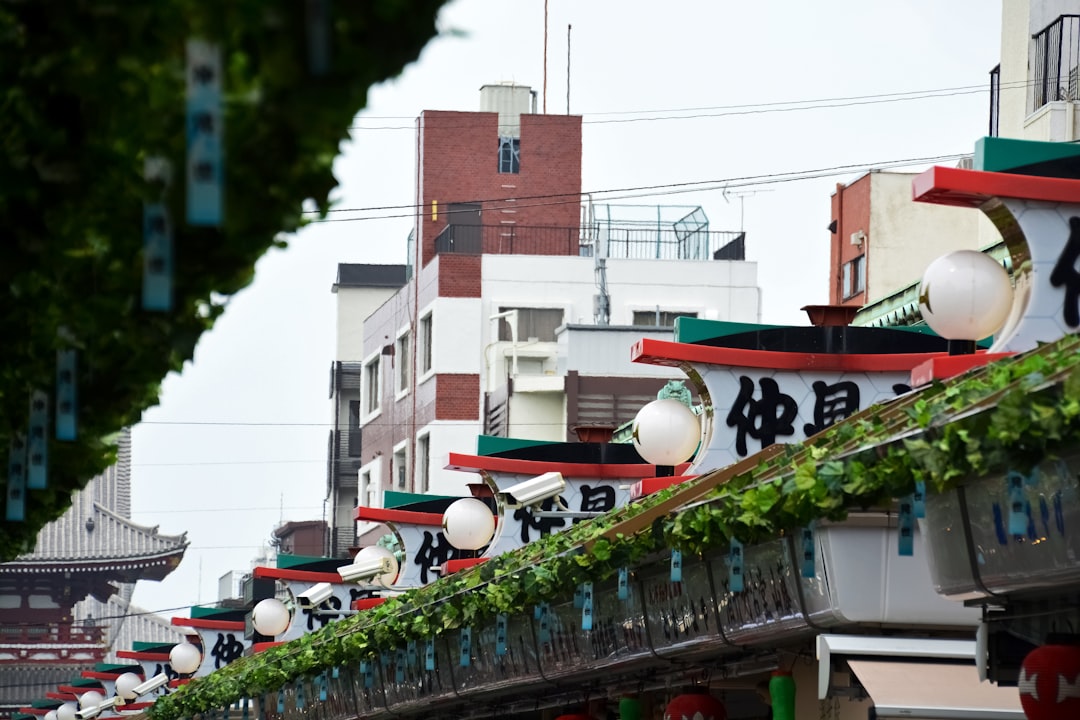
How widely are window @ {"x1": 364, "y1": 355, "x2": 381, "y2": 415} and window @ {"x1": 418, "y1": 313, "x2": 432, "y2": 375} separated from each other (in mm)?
5998

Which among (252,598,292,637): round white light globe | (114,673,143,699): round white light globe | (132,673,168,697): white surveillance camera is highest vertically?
(252,598,292,637): round white light globe

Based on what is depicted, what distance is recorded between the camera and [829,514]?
37.5ft

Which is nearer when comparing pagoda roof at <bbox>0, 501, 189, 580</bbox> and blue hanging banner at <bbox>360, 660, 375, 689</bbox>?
blue hanging banner at <bbox>360, 660, 375, 689</bbox>

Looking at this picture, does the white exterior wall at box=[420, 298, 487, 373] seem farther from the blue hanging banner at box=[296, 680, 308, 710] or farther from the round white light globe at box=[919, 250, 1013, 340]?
the round white light globe at box=[919, 250, 1013, 340]

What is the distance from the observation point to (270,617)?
105ft

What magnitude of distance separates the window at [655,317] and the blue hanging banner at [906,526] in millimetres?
45136

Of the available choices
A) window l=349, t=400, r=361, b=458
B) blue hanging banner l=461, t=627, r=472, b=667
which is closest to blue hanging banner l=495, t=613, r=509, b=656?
blue hanging banner l=461, t=627, r=472, b=667

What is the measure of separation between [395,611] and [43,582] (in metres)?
60.2

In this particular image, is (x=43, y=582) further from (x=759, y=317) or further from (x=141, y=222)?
(x=141, y=222)

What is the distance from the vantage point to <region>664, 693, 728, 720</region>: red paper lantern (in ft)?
54.9

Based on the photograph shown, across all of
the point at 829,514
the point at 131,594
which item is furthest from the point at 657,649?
the point at 131,594

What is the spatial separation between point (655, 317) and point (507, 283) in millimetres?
4223

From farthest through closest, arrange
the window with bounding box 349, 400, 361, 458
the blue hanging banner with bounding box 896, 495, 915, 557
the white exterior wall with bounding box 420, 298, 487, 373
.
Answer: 1. the window with bounding box 349, 400, 361, 458
2. the white exterior wall with bounding box 420, 298, 487, 373
3. the blue hanging banner with bounding box 896, 495, 915, 557

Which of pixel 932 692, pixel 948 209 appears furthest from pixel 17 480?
pixel 948 209
